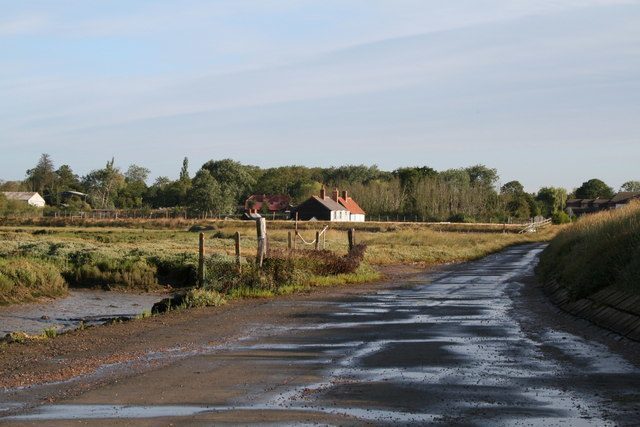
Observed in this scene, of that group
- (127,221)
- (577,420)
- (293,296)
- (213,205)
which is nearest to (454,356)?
(577,420)

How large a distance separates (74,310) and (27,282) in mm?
4627

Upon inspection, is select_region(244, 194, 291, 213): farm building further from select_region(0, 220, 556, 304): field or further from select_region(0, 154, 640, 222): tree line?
select_region(0, 220, 556, 304): field

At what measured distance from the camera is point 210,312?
2150 centimetres

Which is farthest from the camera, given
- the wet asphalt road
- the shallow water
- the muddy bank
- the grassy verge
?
the shallow water

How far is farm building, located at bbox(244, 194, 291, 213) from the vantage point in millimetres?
147875

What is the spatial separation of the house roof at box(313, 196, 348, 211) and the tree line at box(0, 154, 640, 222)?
1403cm

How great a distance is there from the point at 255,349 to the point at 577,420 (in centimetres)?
705

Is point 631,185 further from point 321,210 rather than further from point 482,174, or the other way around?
point 321,210

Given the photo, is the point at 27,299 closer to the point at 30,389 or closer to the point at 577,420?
the point at 30,389

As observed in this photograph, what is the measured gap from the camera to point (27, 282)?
3069cm

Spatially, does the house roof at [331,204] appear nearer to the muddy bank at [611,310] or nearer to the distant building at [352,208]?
the distant building at [352,208]

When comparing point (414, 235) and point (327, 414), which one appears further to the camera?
point (414, 235)

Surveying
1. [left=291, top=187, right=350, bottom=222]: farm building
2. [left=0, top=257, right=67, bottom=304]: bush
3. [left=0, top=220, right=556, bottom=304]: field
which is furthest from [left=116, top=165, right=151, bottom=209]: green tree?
[left=0, top=257, right=67, bottom=304]: bush

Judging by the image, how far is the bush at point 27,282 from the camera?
2936 cm
